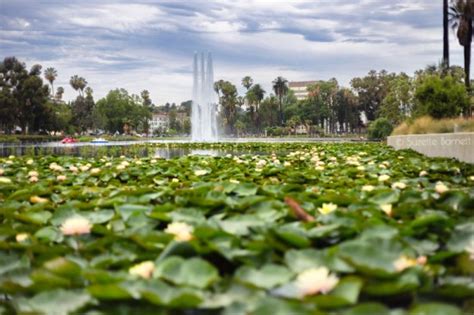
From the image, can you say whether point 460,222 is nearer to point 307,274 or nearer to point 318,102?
point 307,274

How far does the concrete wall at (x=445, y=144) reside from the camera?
10.3 m

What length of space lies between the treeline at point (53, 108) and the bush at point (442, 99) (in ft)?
172

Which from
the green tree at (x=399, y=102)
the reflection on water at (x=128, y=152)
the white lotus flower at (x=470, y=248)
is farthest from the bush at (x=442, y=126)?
the green tree at (x=399, y=102)

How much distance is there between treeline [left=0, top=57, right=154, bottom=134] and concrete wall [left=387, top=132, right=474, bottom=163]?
55.2m

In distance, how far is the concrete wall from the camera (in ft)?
33.8

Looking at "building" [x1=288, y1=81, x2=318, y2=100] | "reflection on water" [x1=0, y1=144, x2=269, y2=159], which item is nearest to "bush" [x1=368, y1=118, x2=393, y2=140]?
"reflection on water" [x1=0, y1=144, x2=269, y2=159]

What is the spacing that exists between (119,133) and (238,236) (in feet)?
310

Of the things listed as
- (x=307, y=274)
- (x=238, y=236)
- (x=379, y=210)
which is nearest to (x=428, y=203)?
(x=379, y=210)

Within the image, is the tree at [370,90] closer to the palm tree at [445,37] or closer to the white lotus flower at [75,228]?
the palm tree at [445,37]

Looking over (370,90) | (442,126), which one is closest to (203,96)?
(442,126)

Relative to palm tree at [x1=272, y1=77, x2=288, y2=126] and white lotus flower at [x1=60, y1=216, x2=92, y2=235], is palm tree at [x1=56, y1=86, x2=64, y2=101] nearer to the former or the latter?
palm tree at [x1=272, y1=77, x2=288, y2=126]

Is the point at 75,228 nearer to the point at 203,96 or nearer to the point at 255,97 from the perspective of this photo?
the point at 203,96

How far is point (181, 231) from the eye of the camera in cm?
190

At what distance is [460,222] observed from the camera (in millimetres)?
2090
